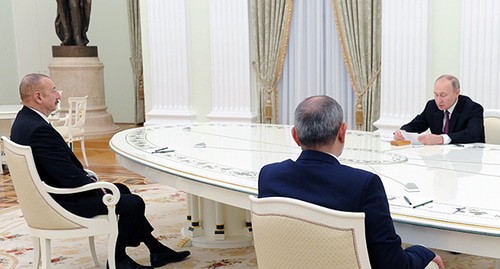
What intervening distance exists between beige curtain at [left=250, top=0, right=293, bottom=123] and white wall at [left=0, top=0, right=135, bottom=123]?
569 cm

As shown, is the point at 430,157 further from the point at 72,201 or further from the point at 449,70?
the point at 449,70

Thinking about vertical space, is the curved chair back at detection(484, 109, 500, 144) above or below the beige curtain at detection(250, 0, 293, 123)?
below

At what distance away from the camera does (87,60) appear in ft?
36.3

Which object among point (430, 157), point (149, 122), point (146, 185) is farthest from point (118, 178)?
point (430, 157)

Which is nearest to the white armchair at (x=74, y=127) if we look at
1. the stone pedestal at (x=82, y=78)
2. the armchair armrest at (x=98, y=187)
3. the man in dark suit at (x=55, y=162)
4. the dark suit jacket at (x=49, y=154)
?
the stone pedestal at (x=82, y=78)

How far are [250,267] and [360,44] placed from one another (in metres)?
3.69

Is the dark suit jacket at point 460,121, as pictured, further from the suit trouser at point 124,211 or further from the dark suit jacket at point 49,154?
the dark suit jacket at point 49,154

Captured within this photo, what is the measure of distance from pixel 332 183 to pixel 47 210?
2.01m

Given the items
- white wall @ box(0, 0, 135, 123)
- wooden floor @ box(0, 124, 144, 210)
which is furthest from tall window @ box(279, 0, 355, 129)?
white wall @ box(0, 0, 135, 123)

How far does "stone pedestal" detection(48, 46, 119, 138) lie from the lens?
10922 mm

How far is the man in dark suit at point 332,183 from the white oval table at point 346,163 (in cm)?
19

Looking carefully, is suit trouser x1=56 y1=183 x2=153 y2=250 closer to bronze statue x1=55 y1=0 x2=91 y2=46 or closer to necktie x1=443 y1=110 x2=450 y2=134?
A: necktie x1=443 y1=110 x2=450 y2=134

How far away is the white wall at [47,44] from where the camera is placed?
11.6 metres

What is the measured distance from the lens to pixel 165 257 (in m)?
4.19
